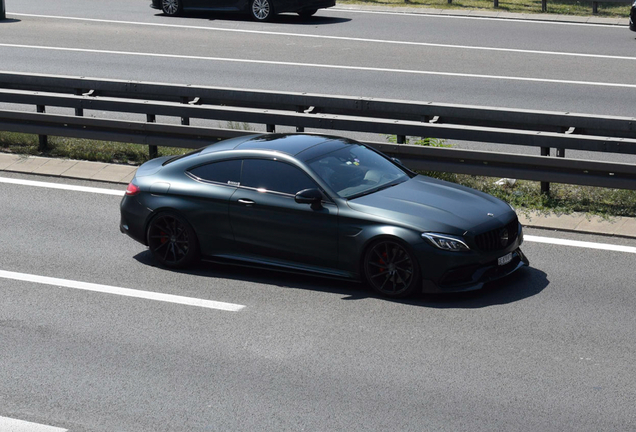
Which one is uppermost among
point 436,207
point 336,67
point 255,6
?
point 255,6

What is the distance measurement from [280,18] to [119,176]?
14.4 m

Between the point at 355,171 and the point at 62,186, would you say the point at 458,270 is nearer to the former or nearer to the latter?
the point at 355,171

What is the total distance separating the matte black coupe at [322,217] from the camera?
864cm

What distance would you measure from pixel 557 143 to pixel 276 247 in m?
4.05

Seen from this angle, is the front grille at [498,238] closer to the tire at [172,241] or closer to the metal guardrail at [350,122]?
the metal guardrail at [350,122]

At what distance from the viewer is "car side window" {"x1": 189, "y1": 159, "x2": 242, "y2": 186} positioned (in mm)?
9688

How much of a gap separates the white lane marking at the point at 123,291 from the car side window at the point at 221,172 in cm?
137

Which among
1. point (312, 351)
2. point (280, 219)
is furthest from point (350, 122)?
point (312, 351)

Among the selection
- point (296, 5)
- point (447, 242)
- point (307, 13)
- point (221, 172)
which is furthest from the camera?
point (307, 13)

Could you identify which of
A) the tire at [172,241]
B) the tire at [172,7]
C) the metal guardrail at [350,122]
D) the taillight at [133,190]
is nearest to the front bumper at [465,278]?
the tire at [172,241]

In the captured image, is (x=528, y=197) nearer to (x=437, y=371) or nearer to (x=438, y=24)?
(x=437, y=371)

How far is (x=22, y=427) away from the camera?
6512 millimetres

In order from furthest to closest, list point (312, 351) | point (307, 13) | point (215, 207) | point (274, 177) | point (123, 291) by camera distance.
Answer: point (307, 13), point (215, 207), point (274, 177), point (123, 291), point (312, 351)

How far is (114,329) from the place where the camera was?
827cm
